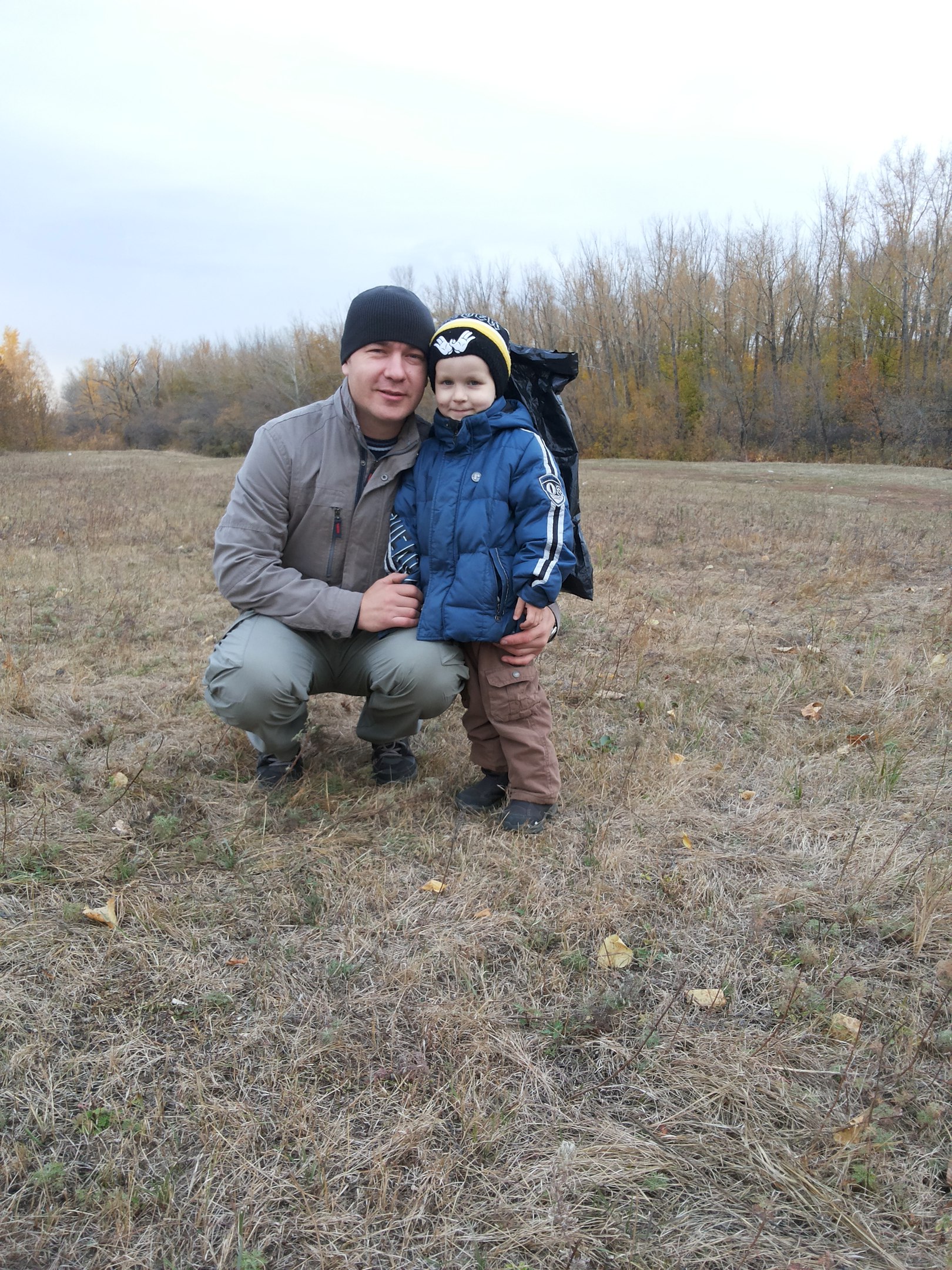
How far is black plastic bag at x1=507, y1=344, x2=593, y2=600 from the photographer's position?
2922 millimetres

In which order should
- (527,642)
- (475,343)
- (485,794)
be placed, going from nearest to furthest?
1. (475,343)
2. (527,642)
3. (485,794)

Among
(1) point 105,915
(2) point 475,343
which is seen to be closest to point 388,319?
(2) point 475,343

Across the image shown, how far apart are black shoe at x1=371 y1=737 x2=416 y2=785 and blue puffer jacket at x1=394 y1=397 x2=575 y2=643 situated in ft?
2.39

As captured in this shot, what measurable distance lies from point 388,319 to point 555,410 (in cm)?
69

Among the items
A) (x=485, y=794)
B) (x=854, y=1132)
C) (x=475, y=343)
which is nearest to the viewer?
(x=854, y=1132)

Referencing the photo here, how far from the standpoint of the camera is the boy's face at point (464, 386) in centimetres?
273

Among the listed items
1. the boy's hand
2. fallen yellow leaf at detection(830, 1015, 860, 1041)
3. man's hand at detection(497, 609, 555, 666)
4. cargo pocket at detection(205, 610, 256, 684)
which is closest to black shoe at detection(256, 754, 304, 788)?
cargo pocket at detection(205, 610, 256, 684)

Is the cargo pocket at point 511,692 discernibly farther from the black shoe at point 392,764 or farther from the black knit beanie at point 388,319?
the black knit beanie at point 388,319

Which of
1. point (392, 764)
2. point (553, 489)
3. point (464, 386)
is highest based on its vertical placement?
point (464, 386)

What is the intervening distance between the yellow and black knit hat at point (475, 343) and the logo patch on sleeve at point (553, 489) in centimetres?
39

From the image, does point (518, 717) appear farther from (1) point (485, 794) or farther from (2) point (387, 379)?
(2) point (387, 379)

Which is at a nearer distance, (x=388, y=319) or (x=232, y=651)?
(x=388, y=319)

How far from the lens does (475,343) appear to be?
106 inches

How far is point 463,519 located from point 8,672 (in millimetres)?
3081
